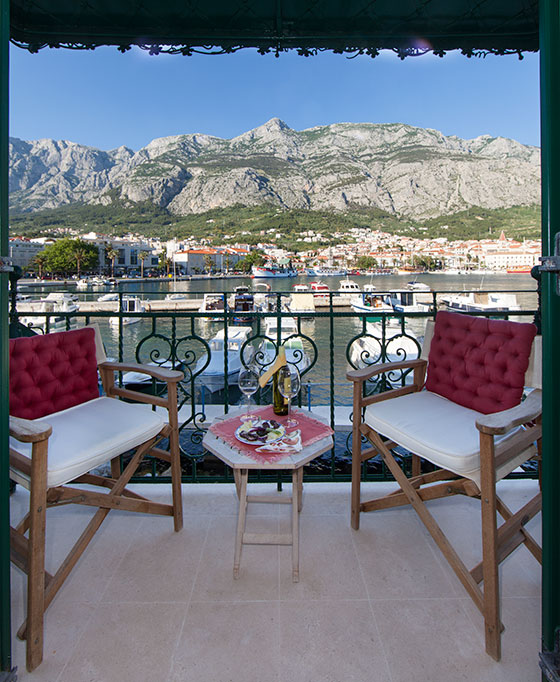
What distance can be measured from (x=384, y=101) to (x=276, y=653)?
88.6 m

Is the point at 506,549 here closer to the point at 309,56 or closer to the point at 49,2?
the point at 309,56

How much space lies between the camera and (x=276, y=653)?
119 centimetres

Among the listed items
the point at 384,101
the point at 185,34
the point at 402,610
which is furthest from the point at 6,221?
the point at 384,101

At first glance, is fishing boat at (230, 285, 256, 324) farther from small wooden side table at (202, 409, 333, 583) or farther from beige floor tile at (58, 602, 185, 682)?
beige floor tile at (58, 602, 185, 682)

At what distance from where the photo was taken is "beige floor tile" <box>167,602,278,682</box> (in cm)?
112

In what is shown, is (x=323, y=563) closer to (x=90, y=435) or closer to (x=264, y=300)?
(x=90, y=435)

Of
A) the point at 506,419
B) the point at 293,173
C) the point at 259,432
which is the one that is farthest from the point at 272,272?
the point at 506,419

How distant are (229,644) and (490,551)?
829mm

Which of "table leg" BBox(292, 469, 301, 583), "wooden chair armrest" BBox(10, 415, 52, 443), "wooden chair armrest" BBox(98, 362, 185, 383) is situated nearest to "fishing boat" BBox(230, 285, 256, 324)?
"wooden chair armrest" BBox(98, 362, 185, 383)

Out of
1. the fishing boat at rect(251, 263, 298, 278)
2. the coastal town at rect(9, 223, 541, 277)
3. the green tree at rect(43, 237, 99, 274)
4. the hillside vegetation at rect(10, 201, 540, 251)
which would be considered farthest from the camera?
the hillside vegetation at rect(10, 201, 540, 251)

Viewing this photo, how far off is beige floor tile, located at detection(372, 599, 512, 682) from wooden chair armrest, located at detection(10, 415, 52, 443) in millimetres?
1175

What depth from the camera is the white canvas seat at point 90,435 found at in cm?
127

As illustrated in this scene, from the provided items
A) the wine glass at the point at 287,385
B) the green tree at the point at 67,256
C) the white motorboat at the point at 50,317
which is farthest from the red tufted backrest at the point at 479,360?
the green tree at the point at 67,256

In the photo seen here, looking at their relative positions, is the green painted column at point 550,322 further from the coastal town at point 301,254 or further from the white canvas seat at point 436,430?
the coastal town at point 301,254
